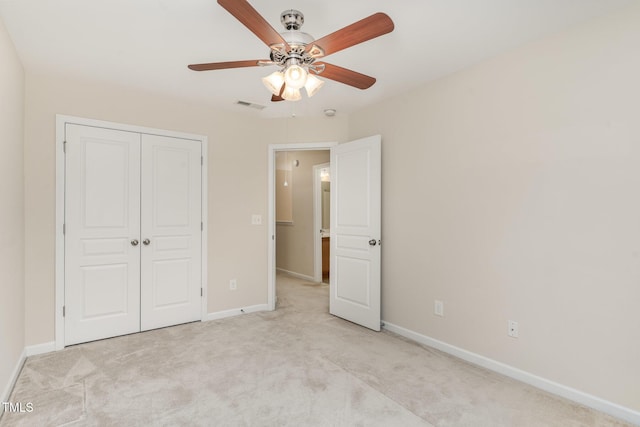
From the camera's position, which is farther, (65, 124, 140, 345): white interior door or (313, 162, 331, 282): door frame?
(313, 162, 331, 282): door frame

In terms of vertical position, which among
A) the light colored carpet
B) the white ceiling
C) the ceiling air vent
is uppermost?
the white ceiling

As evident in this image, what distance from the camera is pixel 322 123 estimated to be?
160 inches

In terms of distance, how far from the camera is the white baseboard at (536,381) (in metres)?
1.98

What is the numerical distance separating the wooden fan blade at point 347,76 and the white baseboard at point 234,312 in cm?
289

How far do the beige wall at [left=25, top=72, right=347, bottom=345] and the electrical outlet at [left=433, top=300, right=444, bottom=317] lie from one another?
205cm

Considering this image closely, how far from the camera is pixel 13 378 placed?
232cm

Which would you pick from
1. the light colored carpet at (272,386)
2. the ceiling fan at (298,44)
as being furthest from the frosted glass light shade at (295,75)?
the light colored carpet at (272,386)

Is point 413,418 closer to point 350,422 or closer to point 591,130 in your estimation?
point 350,422

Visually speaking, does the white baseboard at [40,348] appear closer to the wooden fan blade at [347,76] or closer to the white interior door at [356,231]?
the white interior door at [356,231]

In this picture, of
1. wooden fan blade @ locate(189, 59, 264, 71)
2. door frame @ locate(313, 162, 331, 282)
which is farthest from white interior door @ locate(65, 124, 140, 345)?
door frame @ locate(313, 162, 331, 282)

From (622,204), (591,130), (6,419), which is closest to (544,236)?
(622,204)

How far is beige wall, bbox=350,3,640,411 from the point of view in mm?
1998

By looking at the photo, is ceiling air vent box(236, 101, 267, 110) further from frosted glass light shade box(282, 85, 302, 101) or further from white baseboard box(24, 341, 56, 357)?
white baseboard box(24, 341, 56, 357)

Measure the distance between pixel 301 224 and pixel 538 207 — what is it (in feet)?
13.9
